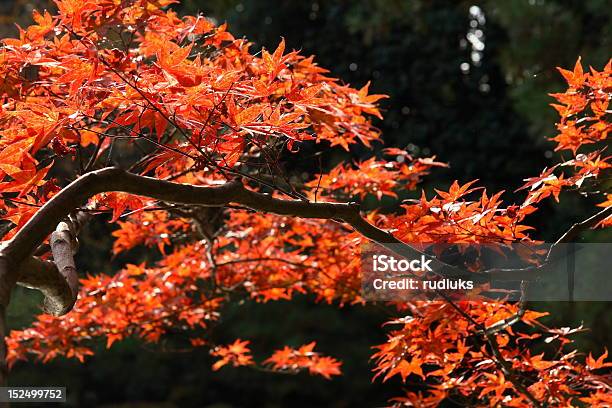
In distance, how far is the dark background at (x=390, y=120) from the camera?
248 inches

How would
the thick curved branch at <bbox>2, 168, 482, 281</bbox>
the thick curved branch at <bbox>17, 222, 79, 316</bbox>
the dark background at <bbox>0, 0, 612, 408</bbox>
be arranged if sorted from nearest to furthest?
1. the thick curved branch at <bbox>2, 168, 482, 281</bbox>
2. the thick curved branch at <bbox>17, 222, 79, 316</bbox>
3. the dark background at <bbox>0, 0, 612, 408</bbox>

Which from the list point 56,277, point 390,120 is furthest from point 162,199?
point 390,120

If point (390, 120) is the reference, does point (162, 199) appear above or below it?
below

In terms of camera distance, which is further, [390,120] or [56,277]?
[390,120]

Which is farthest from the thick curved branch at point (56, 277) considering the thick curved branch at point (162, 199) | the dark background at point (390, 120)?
the dark background at point (390, 120)

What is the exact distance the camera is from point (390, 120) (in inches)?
293

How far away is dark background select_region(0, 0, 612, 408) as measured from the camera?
6.31 meters

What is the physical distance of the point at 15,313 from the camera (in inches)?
153

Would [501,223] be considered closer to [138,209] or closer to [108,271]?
[138,209]

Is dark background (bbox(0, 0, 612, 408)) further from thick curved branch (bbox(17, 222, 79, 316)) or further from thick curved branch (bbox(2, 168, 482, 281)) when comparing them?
thick curved branch (bbox(17, 222, 79, 316))

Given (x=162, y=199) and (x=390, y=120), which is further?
(x=390, y=120)

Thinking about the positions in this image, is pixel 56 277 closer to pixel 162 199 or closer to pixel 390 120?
pixel 162 199

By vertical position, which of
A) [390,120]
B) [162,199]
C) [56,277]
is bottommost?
[56,277]

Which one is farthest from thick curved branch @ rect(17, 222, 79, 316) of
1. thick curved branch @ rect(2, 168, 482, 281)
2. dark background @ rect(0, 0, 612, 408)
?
dark background @ rect(0, 0, 612, 408)
